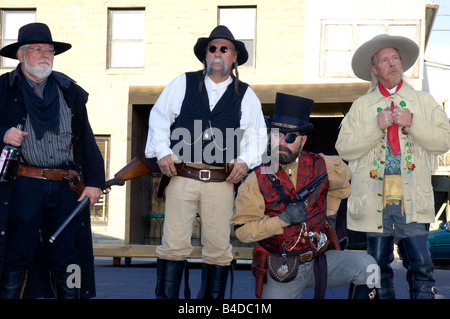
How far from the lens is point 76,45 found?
14.7 meters

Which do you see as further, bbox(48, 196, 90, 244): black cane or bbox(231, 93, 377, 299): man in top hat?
bbox(48, 196, 90, 244): black cane

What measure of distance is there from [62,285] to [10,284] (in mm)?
406

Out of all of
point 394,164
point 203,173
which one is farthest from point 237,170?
point 394,164

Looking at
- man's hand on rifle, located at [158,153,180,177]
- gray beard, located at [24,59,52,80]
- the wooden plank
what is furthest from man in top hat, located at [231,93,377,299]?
the wooden plank

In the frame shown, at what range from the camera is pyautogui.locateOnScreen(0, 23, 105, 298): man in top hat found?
177 inches

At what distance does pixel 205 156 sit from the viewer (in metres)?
5.01

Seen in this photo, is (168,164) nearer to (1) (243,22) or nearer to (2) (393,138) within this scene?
(2) (393,138)

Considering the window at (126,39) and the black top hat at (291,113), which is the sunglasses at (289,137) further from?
the window at (126,39)

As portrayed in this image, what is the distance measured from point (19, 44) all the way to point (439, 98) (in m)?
21.2

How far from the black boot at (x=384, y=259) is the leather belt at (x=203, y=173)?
4.34 feet

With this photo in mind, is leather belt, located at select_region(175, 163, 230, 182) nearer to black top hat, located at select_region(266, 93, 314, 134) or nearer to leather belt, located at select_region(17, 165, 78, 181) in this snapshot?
black top hat, located at select_region(266, 93, 314, 134)

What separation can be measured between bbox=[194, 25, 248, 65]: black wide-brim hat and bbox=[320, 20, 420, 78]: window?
9205 mm

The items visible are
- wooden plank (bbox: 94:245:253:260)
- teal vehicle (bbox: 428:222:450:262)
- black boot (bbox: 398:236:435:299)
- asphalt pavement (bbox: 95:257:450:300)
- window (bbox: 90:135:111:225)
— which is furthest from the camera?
window (bbox: 90:135:111:225)

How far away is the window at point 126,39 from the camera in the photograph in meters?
15.0
